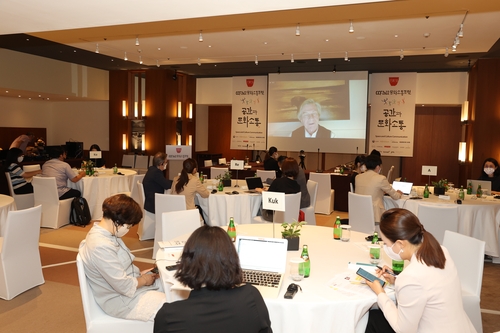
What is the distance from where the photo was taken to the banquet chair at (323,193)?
8.69 meters

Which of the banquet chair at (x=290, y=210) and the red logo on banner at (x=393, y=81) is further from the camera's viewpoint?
the red logo on banner at (x=393, y=81)

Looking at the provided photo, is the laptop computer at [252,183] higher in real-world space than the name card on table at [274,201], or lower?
lower

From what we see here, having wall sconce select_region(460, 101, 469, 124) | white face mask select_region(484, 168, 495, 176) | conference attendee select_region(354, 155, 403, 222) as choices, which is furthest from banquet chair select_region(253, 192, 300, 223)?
wall sconce select_region(460, 101, 469, 124)

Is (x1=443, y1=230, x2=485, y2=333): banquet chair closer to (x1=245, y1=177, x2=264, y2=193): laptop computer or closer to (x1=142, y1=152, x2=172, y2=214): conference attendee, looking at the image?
(x1=245, y1=177, x2=264, y2=193): laptop computer

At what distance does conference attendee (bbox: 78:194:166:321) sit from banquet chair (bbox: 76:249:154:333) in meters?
0.05

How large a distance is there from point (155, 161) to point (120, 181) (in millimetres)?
2585

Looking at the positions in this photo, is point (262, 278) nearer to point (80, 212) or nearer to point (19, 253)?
point (19, 253)

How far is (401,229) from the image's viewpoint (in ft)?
7.71

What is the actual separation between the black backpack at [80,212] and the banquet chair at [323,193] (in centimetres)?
422

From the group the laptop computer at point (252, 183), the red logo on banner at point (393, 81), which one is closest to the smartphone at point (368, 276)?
the laptop computer at point (252, 183)

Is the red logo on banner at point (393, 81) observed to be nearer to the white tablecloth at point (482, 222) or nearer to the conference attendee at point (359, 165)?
the conference attendee at point (359, 165)

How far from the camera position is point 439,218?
201 inches

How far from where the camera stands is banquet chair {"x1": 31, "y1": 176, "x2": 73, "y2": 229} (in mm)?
7129

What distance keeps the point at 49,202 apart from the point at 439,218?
5916 mm
